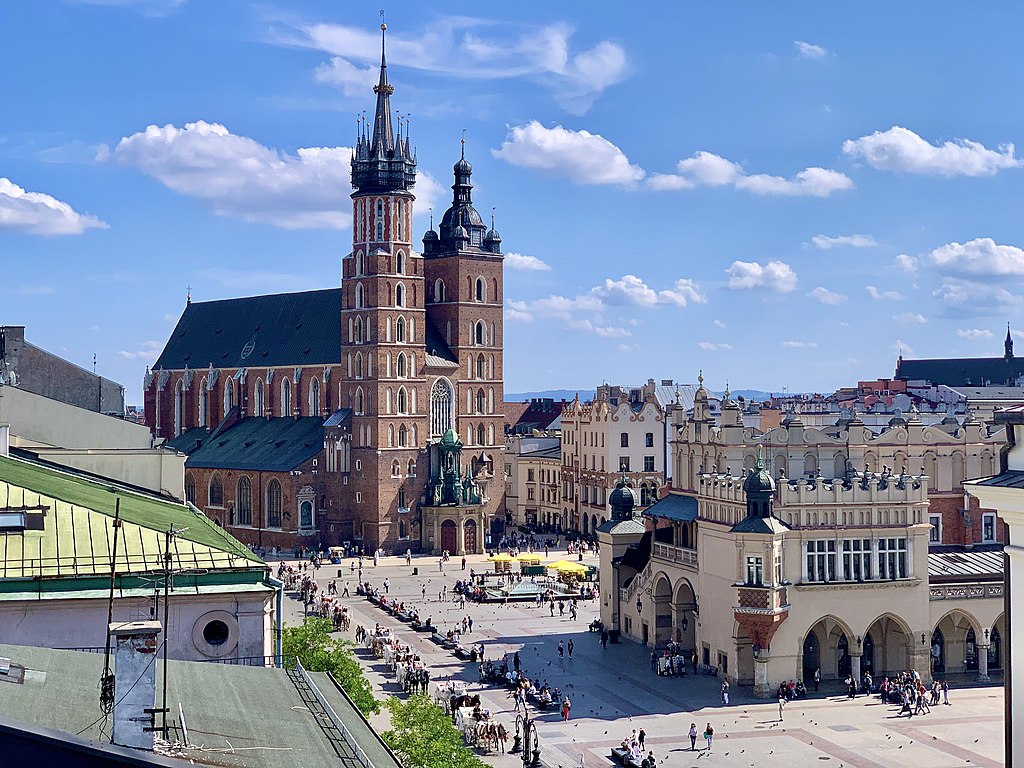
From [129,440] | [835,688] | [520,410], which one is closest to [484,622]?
[835,688]

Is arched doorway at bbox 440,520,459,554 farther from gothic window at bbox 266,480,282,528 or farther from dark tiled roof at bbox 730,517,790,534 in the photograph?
dark tiled roof at bbox 730,517,790,534

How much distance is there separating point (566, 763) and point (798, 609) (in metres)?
14.0

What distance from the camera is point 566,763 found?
4238cm

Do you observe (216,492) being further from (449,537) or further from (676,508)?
(676,508)

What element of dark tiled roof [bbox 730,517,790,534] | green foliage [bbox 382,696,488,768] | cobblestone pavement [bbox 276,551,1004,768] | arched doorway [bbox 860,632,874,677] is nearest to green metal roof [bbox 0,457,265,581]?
green foliage [bbox 382,696,488,768]

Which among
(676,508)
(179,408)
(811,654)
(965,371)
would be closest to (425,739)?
(811,654)

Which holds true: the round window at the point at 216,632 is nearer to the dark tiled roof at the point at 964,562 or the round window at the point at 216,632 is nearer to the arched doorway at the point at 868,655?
the arched doorway at the point at 868,655

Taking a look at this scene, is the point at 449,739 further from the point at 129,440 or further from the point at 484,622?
the point at 484,622

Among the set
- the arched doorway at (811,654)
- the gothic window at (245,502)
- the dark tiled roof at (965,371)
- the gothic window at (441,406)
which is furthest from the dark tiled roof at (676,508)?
the dark tiled roof at (965,371)

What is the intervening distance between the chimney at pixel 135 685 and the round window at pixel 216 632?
1056cm

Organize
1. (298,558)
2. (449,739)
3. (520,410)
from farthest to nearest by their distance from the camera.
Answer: (520,410)
(298,558)
(449,739)

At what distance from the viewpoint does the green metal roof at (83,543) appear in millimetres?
27281

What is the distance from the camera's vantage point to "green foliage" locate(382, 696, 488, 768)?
3117 centimetres

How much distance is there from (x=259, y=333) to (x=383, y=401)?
26.6 metres
